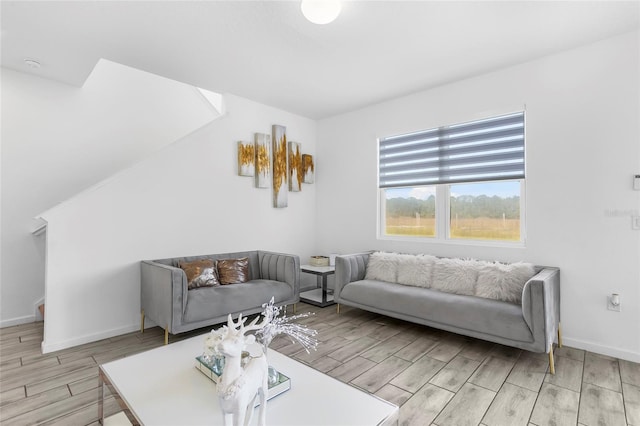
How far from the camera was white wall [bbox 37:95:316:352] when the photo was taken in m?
3.01

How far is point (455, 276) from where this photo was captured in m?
3.30

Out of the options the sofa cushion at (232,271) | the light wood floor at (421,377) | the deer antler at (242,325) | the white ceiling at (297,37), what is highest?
the white ceiling at (297,37)

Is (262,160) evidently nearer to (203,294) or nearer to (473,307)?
(203,294)

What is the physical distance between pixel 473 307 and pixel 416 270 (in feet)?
2.76

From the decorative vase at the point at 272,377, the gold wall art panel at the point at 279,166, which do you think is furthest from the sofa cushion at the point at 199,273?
the decorative vase at the point at 272,377

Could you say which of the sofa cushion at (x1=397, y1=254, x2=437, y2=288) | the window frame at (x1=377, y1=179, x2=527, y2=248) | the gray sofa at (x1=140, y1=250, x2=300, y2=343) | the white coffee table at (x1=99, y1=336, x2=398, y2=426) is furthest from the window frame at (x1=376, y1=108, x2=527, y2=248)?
the white coffee table at (x1=99, y1=336, x2=398, y2=426)

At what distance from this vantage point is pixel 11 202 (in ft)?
11.4

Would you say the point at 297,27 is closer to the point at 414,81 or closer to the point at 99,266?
the point at 414,81

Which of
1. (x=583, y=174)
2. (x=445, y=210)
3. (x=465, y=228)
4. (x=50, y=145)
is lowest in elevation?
(x=465, y=228)

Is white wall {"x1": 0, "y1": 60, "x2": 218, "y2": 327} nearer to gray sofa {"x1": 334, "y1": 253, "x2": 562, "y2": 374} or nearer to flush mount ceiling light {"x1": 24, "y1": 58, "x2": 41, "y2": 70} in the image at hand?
flush mount ceiling light {"x1": 24, "y1": 58, "x2": 41, "y2": 70}

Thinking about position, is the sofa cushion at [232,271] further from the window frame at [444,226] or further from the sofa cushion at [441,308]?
the window frame at [444,226]

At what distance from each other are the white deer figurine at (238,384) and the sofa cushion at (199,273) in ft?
7.50

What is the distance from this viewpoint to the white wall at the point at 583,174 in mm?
2748

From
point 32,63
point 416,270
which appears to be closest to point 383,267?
point 416,270
